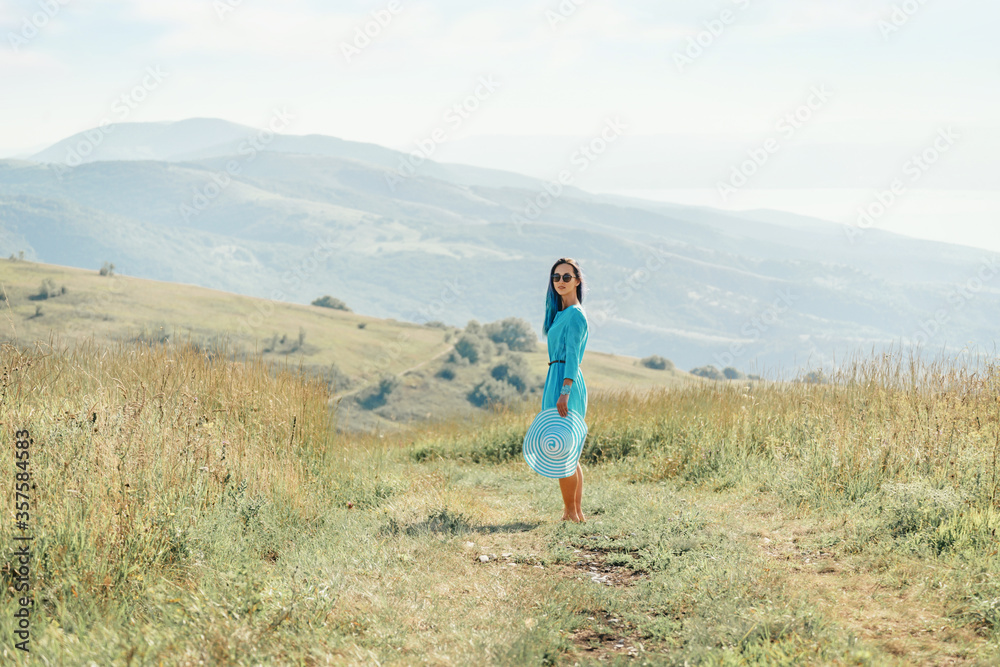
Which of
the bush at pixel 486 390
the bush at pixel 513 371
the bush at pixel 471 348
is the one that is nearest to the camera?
the bush at pixel 486 390

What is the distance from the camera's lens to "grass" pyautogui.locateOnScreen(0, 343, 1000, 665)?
3439mm

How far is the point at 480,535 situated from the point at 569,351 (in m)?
1.61

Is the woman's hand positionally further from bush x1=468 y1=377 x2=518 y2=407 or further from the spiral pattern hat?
bush x1=468 y1=377 x2=518 y2=407

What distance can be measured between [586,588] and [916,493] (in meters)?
2.78

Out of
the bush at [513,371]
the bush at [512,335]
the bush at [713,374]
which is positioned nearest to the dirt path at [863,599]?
the bush at [713,374]

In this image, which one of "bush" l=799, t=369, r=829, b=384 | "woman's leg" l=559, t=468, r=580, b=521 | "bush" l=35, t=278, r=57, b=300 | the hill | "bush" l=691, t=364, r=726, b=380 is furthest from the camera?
"bush" l=35, t=278, r=57, b=300

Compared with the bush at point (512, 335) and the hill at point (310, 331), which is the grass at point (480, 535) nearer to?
the hill at point (310, 331)

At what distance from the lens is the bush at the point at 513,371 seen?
75125 millimetres

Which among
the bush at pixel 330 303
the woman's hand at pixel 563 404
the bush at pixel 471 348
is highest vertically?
the bush at pixel 330 303

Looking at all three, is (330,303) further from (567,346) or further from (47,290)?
(567,346)

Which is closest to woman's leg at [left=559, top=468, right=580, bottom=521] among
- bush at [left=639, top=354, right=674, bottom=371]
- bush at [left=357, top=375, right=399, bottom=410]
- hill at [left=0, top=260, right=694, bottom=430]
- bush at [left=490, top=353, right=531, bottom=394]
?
hill at [left=0, top=260, right=694, bottom=430]

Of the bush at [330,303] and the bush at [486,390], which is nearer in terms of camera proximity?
the bush at [486,390]

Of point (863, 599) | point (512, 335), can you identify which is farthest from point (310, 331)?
point (863, 599)

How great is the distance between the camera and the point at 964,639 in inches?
139
